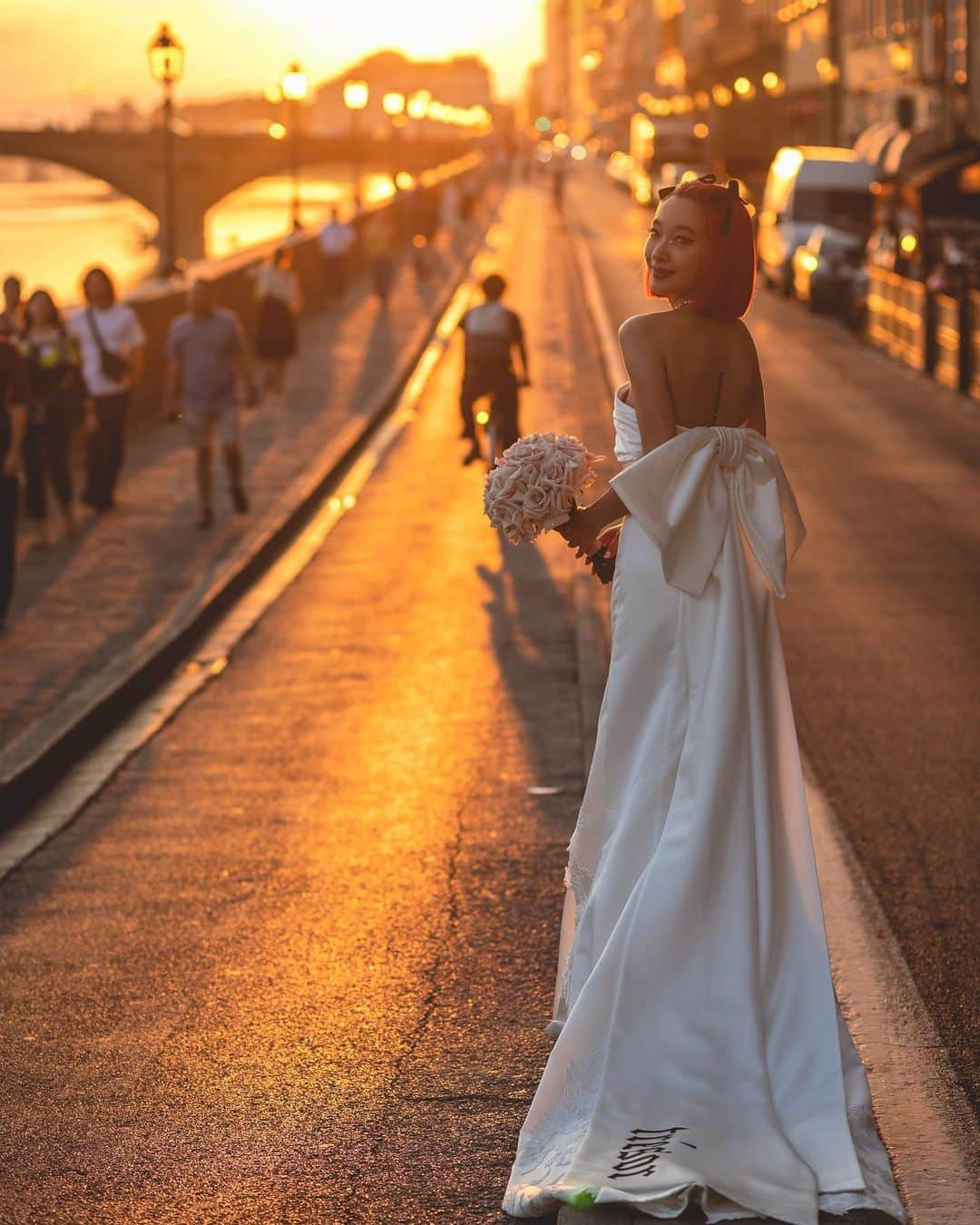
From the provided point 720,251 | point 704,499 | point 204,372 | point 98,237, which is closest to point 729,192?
point 720,251

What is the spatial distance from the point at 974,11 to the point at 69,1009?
142 ft

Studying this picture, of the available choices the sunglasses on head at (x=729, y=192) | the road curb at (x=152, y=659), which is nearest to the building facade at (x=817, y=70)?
the road curb at (x=152, y=659)

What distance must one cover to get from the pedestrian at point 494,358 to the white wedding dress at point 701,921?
1179 centimetres

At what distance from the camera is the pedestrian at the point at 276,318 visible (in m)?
23.5

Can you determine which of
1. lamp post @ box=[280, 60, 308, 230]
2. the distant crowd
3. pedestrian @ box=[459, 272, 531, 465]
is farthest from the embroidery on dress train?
lamp post @ box=[280, 60, 308, 230]

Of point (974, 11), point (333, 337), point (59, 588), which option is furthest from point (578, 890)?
point (974, 11)

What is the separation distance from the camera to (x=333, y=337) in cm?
3259

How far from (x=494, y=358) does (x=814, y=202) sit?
25488 millimetres

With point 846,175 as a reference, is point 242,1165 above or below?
below

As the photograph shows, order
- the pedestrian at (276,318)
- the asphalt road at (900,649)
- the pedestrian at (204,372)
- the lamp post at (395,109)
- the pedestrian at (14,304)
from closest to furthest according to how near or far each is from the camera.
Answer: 1. the asphalt road at (900,649)
2. the pedestrian at (14,304)
3. the pedestrian at (204,372)
4. the pedestrian at (276,318)
5. the lamp post at (395,109)

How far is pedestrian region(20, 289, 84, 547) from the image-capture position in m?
14.1

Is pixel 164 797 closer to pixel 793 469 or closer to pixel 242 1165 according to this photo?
pixel 242 1165

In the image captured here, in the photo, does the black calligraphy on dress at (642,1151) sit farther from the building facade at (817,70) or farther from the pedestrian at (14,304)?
the building facade at (817,70)

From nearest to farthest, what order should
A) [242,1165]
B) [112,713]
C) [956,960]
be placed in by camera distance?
[242,1165] → [956,960] → [112,713]
